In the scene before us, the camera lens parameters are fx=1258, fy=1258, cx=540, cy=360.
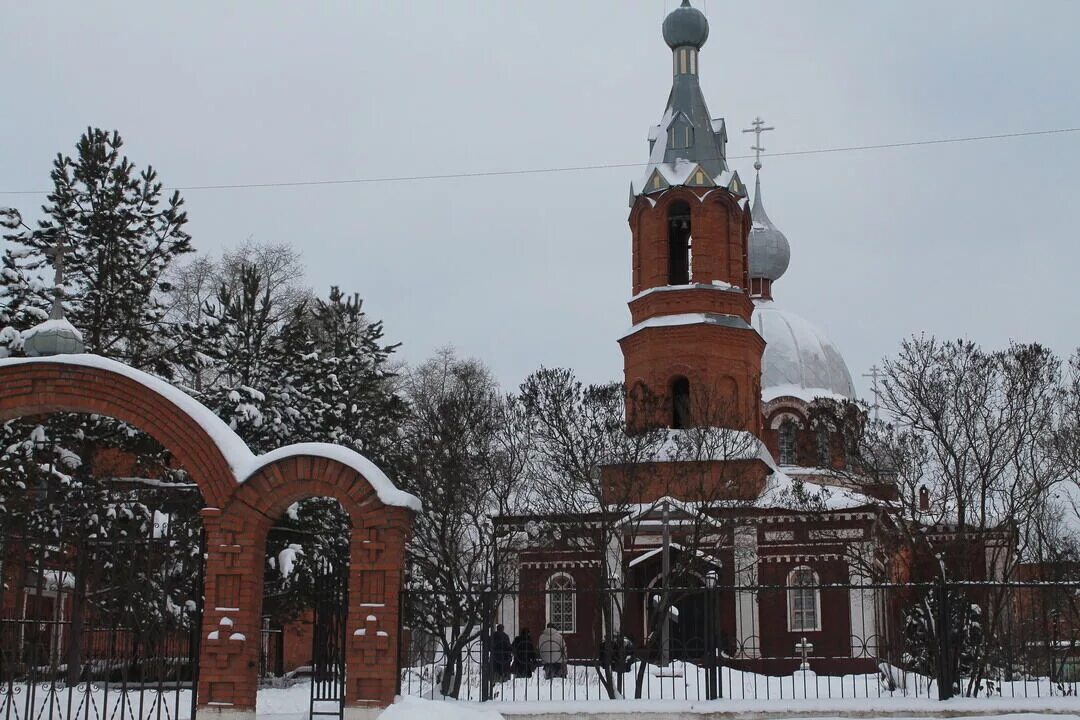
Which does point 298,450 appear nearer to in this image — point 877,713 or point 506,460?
point 877,713

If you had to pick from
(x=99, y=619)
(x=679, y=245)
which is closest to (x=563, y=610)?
(x=679, y=245)

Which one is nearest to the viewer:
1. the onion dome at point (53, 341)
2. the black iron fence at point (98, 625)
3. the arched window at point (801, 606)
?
the black iron fence at point (98, 625)

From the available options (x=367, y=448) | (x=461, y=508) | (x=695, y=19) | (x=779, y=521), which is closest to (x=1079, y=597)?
(x=779, y=521)

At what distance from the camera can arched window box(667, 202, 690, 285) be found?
102ft

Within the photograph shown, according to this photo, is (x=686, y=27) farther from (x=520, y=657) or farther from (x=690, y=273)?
(x=520, y=657)

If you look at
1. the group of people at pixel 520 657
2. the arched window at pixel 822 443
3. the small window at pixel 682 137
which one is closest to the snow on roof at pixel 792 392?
the small window at pixel 682 137

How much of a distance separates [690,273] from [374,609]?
20.4m

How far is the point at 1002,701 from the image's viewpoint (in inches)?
467

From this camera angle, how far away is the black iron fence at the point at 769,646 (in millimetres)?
12672

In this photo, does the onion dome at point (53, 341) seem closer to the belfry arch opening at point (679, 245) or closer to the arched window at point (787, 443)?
the belfry arch opening at point (679, 245)

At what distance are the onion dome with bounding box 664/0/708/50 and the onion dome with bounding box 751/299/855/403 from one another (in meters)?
9.16

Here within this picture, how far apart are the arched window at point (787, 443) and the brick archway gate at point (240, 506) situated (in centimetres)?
2571

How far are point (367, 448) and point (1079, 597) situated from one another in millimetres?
13083

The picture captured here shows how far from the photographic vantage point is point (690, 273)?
30953 mm
